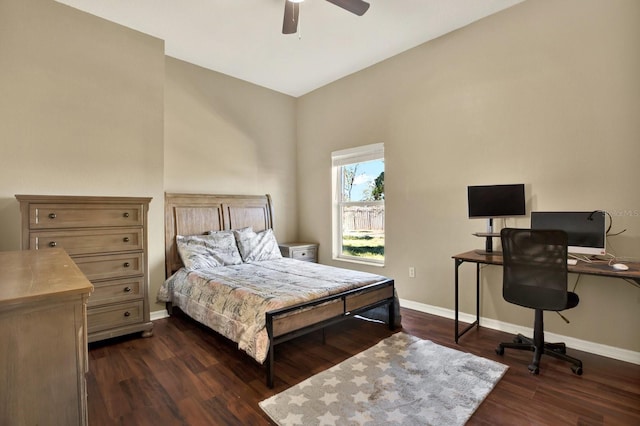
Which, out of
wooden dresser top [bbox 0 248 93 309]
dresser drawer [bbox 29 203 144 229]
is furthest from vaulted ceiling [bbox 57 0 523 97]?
wooden dresser top [bbox 0 248 93 309]

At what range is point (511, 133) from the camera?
10.0ft

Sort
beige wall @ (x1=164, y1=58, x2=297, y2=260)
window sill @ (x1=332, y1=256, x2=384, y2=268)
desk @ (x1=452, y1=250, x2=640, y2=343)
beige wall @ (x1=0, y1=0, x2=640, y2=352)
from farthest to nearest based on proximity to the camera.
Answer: window sill @ (x1=332, y1=256, x2=384, y2=268) < beige wall @ (x1=164, y1=58, x2=297, y2=260) < beige wall @ (x1=0, y1=0, x2=640, y2=352) < desk @ (x1=452, y1=250, x2=640, y2=343)

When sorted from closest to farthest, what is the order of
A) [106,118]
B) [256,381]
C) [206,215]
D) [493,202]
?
[256,381] → [493,202] → [106,118] → [206,215]

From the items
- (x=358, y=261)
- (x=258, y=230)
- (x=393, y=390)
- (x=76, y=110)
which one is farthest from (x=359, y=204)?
(x=76, y=110)

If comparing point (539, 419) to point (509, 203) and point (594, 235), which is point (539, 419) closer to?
point (594, 235)

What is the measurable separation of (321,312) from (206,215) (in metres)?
2.27

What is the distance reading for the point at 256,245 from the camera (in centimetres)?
416

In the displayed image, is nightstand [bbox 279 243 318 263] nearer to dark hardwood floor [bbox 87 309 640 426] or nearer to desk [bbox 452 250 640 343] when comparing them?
dark hardwood floor [bbox 87 309 640 426]

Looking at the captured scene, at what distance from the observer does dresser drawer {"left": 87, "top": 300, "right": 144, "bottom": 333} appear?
2766 mm

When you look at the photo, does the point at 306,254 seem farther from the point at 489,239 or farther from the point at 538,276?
the point at 538,276

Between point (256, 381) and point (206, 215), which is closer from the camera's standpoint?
point (256, 381)

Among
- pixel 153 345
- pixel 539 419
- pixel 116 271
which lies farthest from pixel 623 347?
pixel 116 271

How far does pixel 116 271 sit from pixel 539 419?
338cm

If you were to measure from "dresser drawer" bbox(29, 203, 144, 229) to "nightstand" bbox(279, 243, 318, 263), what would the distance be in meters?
2.08
